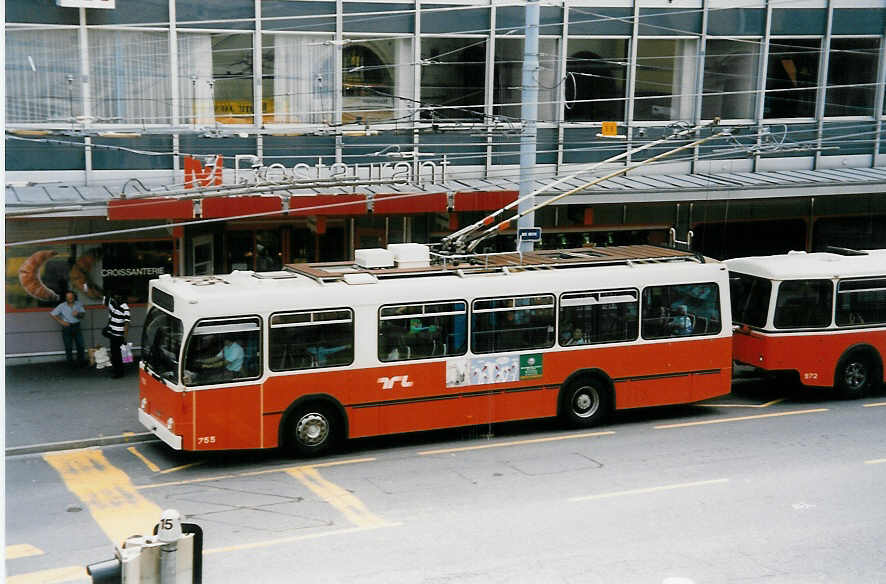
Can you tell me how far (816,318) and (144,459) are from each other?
1143 cm

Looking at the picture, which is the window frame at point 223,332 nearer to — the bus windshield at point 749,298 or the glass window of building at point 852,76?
the bus windshield at point 749,298

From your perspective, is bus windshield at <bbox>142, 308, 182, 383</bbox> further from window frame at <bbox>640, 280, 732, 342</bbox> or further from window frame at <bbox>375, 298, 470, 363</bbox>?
window frame at <bbox>640, 280, 732, 342</bbox>

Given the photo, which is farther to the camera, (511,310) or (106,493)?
(511,310)

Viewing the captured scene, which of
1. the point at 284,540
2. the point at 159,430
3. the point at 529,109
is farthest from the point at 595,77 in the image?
the point at 284,540

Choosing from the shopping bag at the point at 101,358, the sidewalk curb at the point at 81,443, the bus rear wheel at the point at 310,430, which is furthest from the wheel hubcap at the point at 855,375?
the shopping bag at the point at 101,358

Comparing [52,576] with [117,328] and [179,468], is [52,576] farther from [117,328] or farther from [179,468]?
[117,328]

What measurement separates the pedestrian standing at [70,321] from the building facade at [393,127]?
0.66 m

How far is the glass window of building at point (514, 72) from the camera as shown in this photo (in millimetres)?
22656

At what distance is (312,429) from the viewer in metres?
15.0

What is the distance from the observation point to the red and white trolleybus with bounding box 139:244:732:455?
47.3 feet

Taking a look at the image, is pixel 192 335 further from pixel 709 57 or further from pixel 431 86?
pixel 709 57

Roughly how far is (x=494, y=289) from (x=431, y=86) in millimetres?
7515

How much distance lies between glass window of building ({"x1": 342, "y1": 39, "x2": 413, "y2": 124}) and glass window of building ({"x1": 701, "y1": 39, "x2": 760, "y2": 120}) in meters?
7.27

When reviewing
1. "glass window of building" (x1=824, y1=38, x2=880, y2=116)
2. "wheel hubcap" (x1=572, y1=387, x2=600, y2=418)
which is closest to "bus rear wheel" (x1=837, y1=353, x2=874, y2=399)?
"wheel hubcap" (x1=572, y1=387, x2=600, y2=418)
